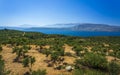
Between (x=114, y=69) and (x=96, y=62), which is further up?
(x=96, y=62)

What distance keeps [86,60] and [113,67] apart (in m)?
3.33

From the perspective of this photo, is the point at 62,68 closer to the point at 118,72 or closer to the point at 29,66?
the point at 29,66

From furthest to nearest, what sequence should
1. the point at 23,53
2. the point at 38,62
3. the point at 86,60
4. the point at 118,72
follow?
the point at 23,53, the point at 38,62, the point at 86,60, the point at 118,72

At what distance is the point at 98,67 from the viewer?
55.4ft

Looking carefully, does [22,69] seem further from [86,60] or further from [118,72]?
[118,72]

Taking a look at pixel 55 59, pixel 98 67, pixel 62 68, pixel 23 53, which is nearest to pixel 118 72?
pixel 98 67

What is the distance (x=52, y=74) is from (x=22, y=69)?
330 centimetres

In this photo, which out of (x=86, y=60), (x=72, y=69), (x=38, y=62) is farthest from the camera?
(x=38, y=62)

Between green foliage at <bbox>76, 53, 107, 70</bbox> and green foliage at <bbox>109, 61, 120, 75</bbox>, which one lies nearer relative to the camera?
green foliage at <bbox>109, 61, 120, 75</bbox>

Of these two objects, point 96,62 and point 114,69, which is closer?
point 114,69

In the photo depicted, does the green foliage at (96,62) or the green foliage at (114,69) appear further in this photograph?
the green foliage at (96,62)

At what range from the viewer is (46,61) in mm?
20656

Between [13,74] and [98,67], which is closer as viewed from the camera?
[13,74]

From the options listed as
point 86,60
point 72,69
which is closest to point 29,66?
point 72,69
